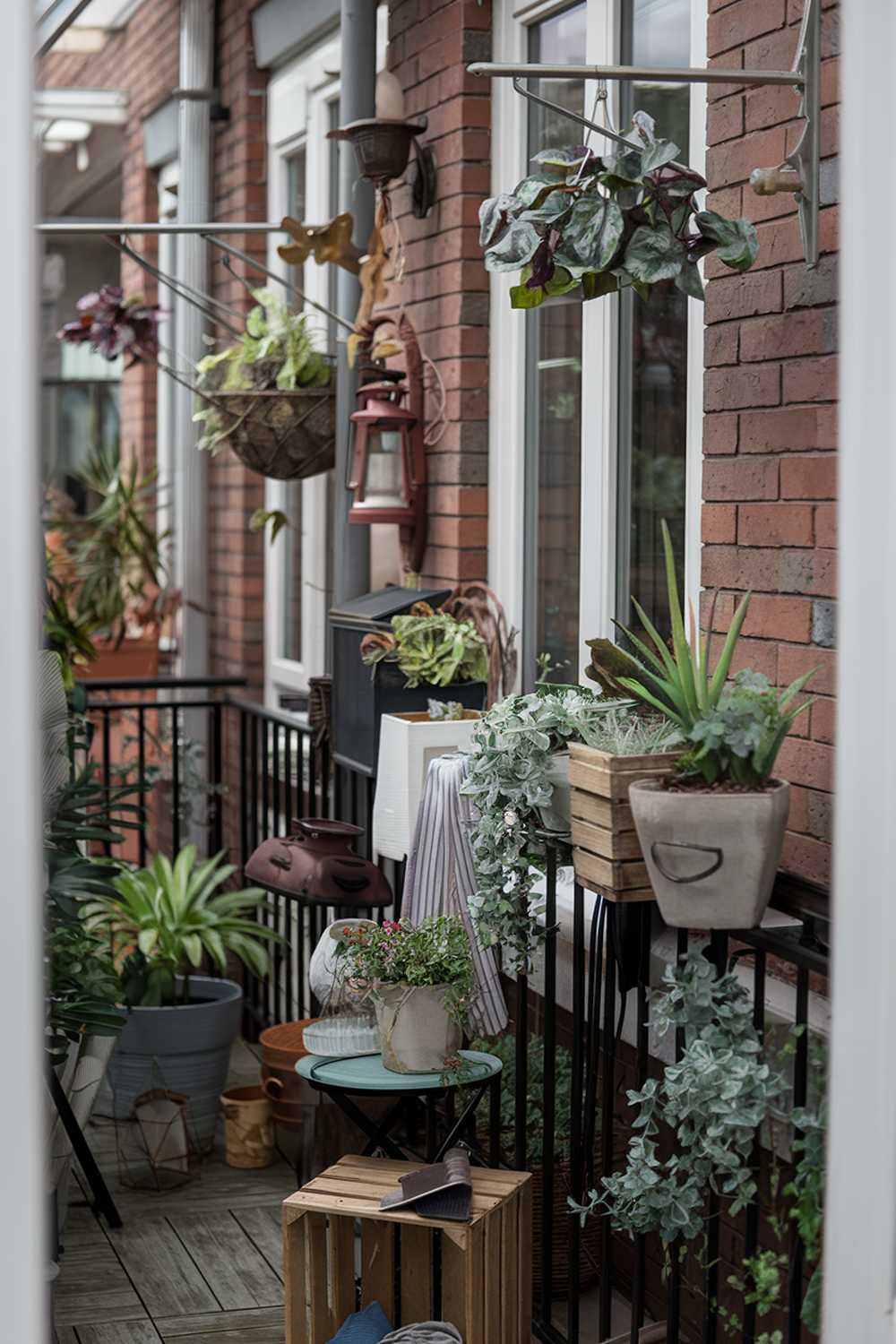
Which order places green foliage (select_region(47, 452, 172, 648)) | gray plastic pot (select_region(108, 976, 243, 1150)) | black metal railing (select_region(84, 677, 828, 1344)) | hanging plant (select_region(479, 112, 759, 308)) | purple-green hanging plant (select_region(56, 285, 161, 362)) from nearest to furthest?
black metal railing (select_region(84, 677, 828, 1344)), hanging plant (select_region(479, 112, 759, 308)), gray plastic pot (select_region(108, 976, 243, 1150)), purple-green hanging plant (select_region(56, 285, 161, 362)), green foliage (select_region(47, 452, 172, 648))

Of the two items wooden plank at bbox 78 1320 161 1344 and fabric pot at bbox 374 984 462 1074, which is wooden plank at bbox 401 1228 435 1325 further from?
wooden plank at bbox 78 1320 161 1344

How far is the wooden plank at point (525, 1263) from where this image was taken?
8.78ft

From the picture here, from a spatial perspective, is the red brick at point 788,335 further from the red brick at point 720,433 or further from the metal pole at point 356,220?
the metal pole at point 356,220

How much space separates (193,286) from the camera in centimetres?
575

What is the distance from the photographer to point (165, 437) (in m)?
7.00

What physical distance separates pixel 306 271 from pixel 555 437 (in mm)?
1888

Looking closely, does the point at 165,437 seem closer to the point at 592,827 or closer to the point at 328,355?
the point at 328,355

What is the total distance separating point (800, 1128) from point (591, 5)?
2.21 metres

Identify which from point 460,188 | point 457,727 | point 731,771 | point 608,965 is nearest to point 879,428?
point 731,771

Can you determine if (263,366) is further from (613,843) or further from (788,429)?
(613,843)

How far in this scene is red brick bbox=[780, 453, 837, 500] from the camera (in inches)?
96.3

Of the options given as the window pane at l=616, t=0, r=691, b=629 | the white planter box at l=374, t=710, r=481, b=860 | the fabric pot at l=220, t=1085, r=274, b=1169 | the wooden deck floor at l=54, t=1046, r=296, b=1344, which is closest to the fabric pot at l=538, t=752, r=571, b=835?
the white planter box at l=374, t=710, r=481, b=860

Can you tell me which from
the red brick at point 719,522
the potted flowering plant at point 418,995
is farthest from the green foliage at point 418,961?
the red brick at point 719,522

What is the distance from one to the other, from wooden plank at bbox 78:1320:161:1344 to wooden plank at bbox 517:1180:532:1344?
71 cm
